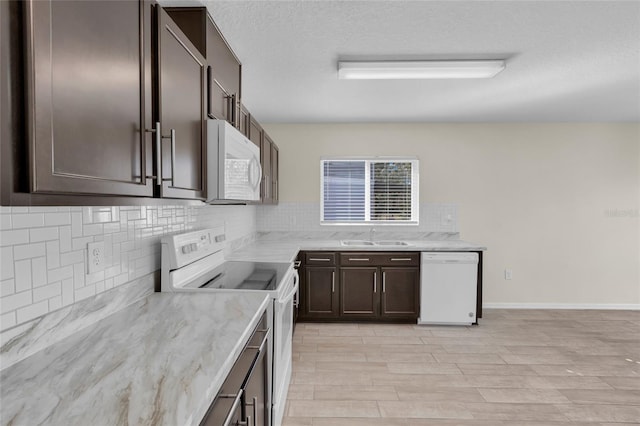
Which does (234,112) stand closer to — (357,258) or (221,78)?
(221,78)

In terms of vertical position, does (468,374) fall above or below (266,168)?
below

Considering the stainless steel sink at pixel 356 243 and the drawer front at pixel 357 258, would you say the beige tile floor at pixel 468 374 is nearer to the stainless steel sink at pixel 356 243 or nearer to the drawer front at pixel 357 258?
the drawer front at pixel 357 258

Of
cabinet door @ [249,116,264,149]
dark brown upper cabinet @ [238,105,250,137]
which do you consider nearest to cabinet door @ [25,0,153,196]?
dark brown upper cabinet @ [238,105,250,137]

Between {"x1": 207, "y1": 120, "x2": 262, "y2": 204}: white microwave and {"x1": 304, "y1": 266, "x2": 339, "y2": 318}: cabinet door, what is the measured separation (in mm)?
2044

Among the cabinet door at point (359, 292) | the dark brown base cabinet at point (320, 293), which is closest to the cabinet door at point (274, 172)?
the dark brown base cabinet at point (320, 293)

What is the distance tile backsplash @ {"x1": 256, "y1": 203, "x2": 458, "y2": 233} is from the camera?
14.8 ft

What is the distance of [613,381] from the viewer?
8.68ft

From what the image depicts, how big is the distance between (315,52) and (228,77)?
0.63 meters

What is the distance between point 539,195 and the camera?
4461mm

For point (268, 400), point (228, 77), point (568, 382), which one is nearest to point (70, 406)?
point (268, 400)

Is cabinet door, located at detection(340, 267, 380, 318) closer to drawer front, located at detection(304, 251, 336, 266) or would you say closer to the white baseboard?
drawer front, located at detection(304, 251, 336, 266)

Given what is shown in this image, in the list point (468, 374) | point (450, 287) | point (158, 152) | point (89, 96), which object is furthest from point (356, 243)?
point (89, 96)

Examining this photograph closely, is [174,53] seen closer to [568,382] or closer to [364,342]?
[364,342]

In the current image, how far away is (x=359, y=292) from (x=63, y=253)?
3.10 m
